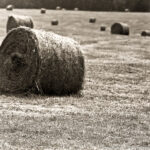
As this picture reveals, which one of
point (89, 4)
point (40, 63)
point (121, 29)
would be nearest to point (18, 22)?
point (121, 29)

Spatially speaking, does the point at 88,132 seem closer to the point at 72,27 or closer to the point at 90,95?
the point at 90,95

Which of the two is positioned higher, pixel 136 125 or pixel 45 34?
pixel 45 34

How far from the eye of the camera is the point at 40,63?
10664 mm

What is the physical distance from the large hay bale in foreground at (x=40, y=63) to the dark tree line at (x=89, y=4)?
5233cm

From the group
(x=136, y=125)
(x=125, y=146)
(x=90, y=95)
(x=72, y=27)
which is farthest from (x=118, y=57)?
(x=72, y=27)

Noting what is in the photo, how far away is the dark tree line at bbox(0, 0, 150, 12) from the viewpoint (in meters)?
63.4

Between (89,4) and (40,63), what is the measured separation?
5412 cm

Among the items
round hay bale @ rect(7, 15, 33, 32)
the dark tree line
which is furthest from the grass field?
the dark tree line

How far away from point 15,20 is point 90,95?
18.1 meters

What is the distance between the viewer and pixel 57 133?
7926 mm

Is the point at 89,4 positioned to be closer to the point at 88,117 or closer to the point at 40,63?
the point at 40,63

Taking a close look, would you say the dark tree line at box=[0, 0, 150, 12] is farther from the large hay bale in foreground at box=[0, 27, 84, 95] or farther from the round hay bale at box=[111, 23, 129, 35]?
the large hay bale in foreground at box=[0, 27, 84, 95]

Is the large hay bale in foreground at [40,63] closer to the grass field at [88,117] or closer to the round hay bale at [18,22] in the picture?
the grass field at [88,117]

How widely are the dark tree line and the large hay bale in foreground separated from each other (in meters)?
52.3
